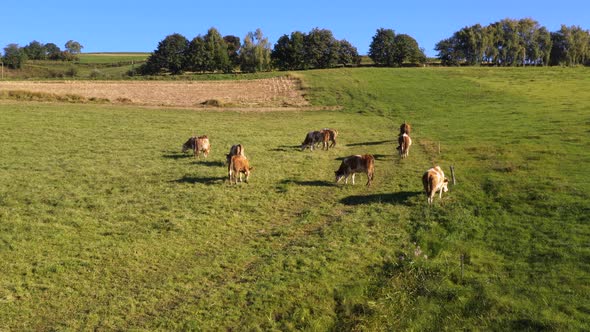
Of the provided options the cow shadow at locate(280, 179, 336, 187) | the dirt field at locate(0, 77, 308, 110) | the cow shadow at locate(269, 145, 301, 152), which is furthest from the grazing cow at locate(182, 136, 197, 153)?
the dirt field at locate(0, 77, 308, 110)

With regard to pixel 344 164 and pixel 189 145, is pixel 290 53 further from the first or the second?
pixel 344 164

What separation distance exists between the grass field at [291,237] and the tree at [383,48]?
77226 mm

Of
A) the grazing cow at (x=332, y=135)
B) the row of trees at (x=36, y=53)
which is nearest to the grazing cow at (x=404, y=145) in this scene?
the grazing cow at (x=332, y=135)

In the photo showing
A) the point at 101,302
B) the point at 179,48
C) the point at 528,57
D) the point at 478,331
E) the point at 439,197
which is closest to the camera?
the point at 478,331

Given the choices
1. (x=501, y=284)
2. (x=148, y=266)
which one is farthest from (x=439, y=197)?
(x=148, y=266)

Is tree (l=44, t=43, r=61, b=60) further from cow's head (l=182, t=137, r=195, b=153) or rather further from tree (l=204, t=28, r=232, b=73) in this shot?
cow's head (l=182, t=137, r=195, b=153)

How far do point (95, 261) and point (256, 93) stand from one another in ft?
146

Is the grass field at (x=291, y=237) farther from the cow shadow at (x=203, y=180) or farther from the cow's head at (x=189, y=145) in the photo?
the cow's head at (x=189, y=145)

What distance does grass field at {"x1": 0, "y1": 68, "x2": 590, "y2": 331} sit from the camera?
947 cm

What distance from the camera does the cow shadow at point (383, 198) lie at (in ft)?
53.1

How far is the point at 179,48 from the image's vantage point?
313 feet

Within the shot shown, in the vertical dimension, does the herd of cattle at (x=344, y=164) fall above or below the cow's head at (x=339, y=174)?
above

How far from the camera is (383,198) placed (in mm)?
16594

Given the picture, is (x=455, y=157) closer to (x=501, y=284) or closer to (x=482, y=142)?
(x=482, y=142)
